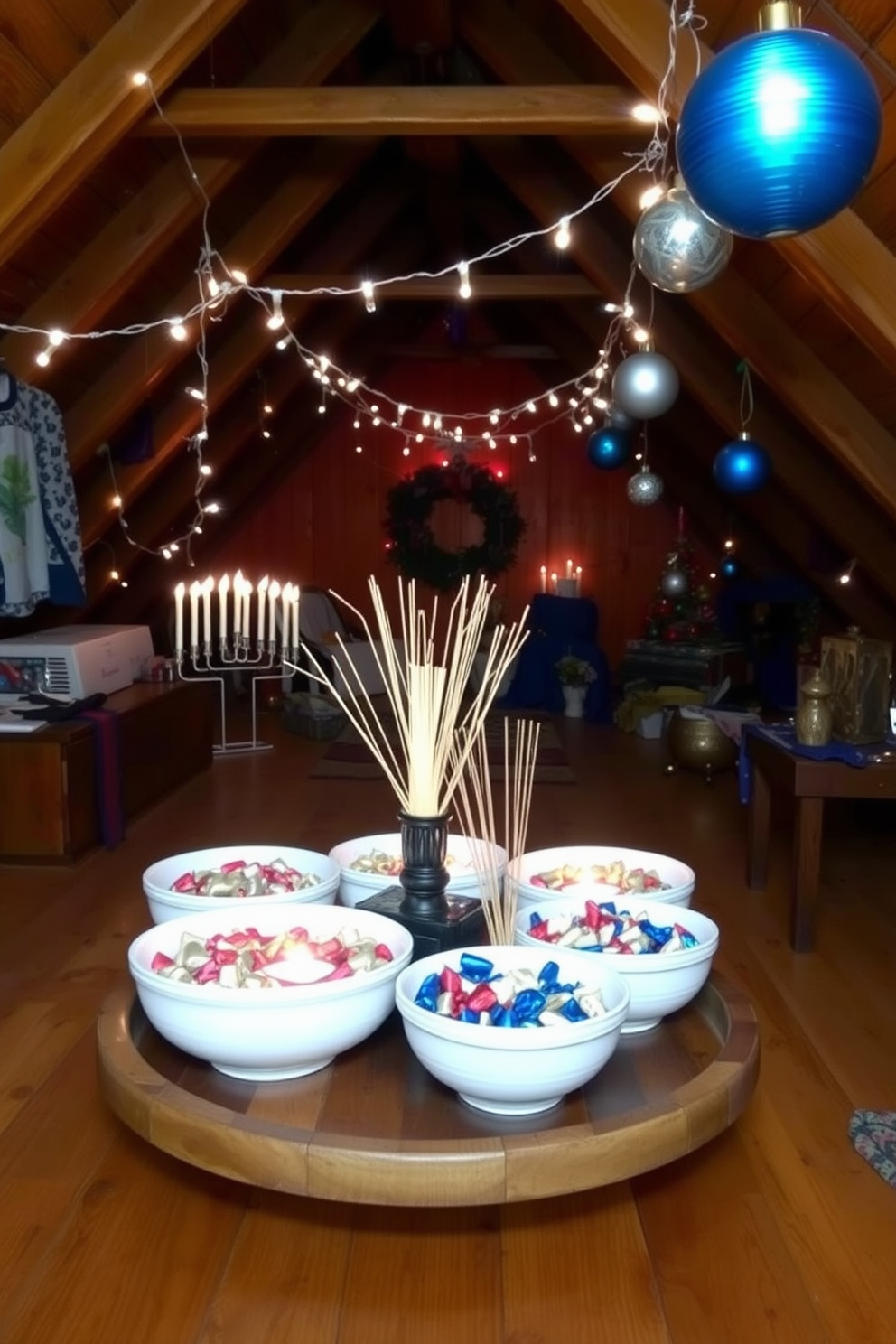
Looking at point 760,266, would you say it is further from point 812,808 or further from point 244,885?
point 244,885

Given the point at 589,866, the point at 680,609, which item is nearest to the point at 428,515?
the point at 680,609

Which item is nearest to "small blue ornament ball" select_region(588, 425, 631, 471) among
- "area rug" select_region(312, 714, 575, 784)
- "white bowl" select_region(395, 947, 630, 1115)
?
"area rug" select_region(312, 714, 575, 784)

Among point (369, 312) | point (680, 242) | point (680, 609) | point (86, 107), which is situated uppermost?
point (369, 312)

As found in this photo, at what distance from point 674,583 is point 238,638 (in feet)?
13.5

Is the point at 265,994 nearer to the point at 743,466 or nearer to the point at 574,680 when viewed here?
the point at 743,466

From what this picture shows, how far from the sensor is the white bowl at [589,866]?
197 centimetres

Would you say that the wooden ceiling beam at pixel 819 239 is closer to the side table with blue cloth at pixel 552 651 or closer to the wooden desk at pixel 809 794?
the wooden desk at pixel 809 794

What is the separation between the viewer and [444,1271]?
1703 millimetres

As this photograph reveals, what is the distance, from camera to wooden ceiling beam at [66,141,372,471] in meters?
4.57

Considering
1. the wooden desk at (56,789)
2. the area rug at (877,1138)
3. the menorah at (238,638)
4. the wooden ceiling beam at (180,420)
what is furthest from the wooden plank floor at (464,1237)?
the wooden ceiling beam at (180,420)

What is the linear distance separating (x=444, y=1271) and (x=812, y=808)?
1840mm

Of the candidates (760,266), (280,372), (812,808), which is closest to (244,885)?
(812,808)

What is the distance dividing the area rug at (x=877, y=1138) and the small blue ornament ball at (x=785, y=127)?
1.64 meters

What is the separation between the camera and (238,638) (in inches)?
148
